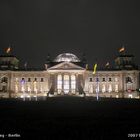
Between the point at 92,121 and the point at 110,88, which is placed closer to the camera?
the point at 92,121

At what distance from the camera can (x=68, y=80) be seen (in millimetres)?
116562

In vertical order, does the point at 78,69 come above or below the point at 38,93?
above

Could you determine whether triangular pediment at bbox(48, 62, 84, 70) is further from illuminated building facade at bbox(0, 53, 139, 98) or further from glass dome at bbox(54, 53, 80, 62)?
glass dome at bbox(54, 53, 80, 62)

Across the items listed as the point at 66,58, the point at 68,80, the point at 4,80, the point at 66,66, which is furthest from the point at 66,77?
the point at 4,80

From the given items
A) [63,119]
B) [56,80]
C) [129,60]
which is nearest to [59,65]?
[56,80]

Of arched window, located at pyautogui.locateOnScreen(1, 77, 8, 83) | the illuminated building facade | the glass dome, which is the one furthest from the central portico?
arched window, located at pyautogui.locateOnScreen(1, 77, 8, 83)

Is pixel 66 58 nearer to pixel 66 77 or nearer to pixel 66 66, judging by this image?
pixel 66 66

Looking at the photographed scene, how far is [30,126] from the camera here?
32375mm

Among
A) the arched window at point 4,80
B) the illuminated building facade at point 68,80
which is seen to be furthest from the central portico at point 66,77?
the arched window at point 4,80

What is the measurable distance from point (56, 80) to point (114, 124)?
8210cm

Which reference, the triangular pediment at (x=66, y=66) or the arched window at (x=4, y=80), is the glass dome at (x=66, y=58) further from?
the arched window at (x=4, y=80)

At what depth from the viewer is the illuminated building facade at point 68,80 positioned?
115750mm

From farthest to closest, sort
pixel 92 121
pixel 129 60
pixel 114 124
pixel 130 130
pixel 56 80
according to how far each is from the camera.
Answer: pixel 129 60 < pixel 56 80 < pixel 92 121 < pixel 114 124 < pixel 130 130

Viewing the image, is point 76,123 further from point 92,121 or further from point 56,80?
point 56,80
